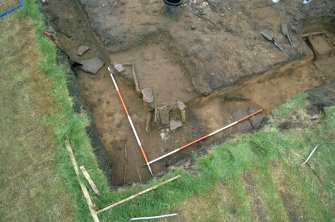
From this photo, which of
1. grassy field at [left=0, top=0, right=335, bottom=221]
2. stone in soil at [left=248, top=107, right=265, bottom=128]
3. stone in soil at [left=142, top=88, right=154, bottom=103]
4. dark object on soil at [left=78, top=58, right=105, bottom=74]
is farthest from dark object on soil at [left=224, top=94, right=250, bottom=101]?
dark object on soil at [left=78, top=58, right=105, bottom=74]

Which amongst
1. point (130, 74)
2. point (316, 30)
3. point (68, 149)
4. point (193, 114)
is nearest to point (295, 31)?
point (316, 30)

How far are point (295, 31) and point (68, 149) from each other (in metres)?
6.48

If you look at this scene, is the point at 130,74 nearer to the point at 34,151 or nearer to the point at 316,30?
the point at 34,151

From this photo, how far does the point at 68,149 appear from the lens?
570 centimetres

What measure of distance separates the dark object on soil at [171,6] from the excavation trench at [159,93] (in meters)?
0.59

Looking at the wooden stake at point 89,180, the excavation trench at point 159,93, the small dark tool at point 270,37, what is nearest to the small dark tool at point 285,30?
the small dark tool at point 270,37

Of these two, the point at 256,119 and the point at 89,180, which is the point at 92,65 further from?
Answer: the point at 256,119

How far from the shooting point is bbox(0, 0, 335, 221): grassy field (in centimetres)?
536

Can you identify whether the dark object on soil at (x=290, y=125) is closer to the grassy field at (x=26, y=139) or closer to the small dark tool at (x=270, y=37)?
the small dark tool at (x=270, y=37)

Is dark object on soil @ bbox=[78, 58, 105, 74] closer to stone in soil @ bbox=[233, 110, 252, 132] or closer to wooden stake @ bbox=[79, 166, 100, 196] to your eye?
wooden stake @ bbox=[79, 166, 100, 196]

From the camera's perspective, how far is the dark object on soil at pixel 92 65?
7.11 m

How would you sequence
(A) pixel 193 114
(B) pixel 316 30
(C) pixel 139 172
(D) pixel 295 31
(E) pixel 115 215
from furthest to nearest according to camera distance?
1. (B) pixel 316 30
2. (D) pixel 295 31
3. (A) pixel 193 114
4. (C) pixel 139 172
5. (E) pixel 115 215

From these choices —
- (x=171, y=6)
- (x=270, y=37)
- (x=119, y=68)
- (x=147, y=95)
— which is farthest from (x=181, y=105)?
(x=270, y=37)

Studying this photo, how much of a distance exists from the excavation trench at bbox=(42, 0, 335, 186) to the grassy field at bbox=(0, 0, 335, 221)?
43 centimetres
